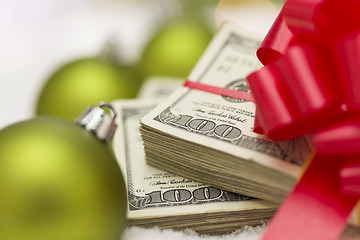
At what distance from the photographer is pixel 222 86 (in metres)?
0.80

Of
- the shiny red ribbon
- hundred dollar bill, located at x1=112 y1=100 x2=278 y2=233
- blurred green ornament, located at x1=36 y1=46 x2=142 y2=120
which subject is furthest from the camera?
blurred green ornament, located at x1=36 y1=46 x2=142 y2=120

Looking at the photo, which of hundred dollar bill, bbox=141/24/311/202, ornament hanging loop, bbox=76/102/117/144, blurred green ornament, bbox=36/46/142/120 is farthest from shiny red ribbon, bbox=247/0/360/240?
blurred green ornament, bbox=36/46/142/120

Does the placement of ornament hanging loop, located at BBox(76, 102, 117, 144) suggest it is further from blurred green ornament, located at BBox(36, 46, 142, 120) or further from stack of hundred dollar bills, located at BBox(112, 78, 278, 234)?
blurred green ornament, located at BBox(36, 46, 142, 120)

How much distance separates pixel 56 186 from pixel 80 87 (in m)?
0.39

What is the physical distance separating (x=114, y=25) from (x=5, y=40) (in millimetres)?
278

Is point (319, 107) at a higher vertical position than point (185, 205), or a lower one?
higher

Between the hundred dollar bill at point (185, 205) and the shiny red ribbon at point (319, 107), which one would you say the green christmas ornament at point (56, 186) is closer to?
the hundred dollar bill at point (185, 205)

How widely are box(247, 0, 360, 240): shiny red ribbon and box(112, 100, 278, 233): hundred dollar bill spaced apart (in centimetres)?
8

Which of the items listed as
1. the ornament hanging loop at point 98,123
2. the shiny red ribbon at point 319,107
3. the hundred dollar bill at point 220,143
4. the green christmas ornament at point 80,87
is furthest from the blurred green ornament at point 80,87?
the shiny red ribbon at point 319,107

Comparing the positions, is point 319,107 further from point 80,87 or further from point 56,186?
point 80,87

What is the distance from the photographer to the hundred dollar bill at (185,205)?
26.0 inches

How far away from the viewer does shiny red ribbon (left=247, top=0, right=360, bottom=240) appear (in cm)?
55

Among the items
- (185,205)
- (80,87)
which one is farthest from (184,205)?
(80,87)

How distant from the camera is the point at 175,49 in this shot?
1019 mm
